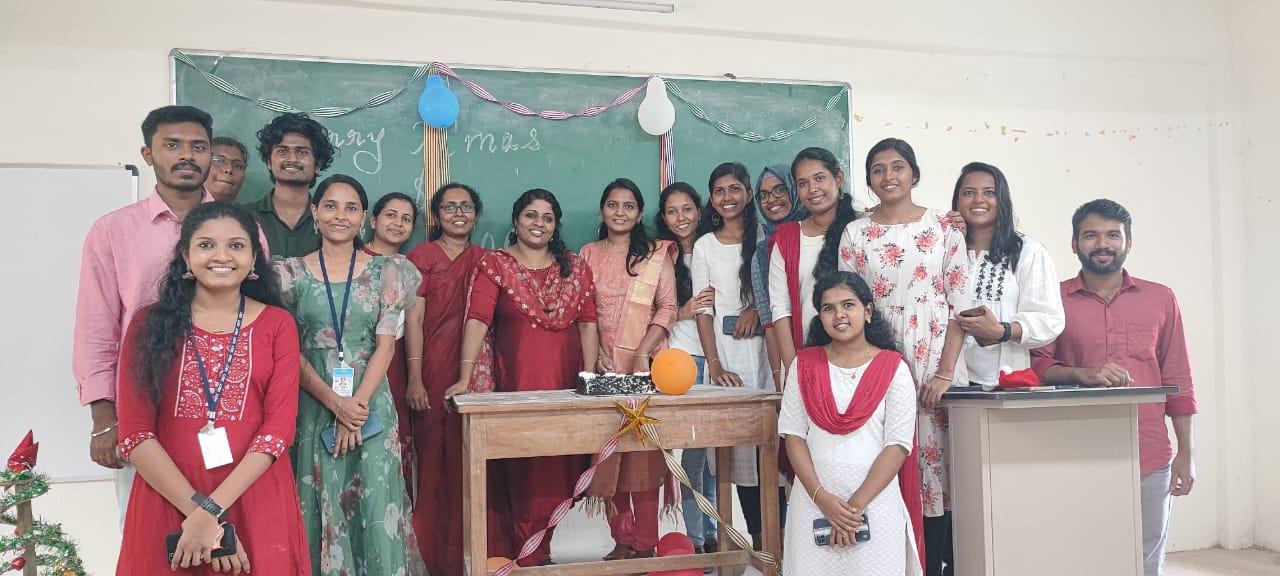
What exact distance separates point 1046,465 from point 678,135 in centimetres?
212

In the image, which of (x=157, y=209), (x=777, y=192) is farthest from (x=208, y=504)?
(x=777, y=192)

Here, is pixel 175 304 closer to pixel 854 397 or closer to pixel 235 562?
pixel 235 562

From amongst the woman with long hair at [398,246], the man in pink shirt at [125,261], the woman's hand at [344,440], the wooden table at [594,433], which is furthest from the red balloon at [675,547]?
the man in pink shirt at [125,261]

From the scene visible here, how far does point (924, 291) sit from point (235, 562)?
83.4 inches

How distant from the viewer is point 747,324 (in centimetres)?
337

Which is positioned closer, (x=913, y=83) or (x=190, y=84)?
(x=190, y=84)

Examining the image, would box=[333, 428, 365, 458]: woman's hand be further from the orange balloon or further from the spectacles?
the spectacles

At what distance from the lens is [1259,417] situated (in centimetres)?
461

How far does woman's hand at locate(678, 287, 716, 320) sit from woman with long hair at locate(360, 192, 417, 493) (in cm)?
105

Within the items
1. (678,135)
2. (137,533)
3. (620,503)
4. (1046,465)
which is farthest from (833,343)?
(137,533)

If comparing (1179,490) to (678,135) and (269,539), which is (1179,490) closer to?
(678,135)

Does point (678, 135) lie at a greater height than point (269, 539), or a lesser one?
greater

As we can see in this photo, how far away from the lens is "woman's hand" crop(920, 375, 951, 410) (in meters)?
2.84

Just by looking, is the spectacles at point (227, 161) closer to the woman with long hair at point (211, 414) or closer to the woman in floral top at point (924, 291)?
the woman with long hair at point (211, 414)
